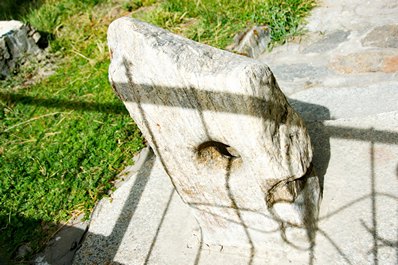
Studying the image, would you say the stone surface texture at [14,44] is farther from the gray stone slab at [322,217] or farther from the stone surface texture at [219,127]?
the stone surface texture at [219,127]

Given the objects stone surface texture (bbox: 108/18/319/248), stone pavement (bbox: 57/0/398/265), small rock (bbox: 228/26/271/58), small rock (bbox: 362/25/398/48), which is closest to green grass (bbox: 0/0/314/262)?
small rock (bbox: 228/26/271/58)

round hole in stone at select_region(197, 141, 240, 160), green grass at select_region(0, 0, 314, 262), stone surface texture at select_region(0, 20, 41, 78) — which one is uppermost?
round hole in stone at select_region(197, 141, 240, 160)

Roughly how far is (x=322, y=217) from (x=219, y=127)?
3.46 feet

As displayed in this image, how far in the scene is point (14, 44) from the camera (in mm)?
6121

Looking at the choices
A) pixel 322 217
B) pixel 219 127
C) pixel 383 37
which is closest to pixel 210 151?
pixel 219 127

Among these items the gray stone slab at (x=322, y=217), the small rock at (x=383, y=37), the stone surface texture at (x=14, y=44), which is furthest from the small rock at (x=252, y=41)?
the stone surface texture at (x=14, y=44)

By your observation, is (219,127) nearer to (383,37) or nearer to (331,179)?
(331,179)

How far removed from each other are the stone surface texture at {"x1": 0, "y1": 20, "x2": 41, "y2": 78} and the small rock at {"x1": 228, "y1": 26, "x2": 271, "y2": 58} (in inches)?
111

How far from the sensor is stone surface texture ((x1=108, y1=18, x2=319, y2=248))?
2326mm

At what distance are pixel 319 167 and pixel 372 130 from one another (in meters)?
0.50

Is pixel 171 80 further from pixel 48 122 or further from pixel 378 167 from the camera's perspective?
pixel 48 122

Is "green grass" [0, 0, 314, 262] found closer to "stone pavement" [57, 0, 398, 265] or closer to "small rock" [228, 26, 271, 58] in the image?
"small rock" [228, 26, 271, 58]

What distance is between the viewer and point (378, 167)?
10.4 feet

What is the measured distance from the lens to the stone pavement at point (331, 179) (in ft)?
9.48
